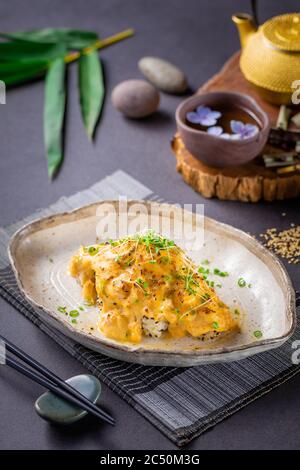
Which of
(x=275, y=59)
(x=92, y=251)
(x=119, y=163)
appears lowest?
(x=119, y=163)

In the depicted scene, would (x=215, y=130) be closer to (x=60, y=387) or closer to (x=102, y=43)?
(x=102, y=43)

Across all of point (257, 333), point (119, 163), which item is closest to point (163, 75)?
point (119, 163)

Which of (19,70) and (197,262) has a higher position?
(19,70)

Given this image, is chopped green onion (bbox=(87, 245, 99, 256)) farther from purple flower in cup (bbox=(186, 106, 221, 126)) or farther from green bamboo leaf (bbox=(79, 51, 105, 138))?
green bamboo leaf (bbox=(79, 51, 105, 138))

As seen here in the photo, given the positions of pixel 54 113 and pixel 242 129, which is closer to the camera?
pixel 242 129

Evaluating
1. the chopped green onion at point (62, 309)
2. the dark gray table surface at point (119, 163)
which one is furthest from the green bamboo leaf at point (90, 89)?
the chopped green onion at point (62, 309)

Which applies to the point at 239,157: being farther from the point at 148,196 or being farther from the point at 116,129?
the point at 116,129

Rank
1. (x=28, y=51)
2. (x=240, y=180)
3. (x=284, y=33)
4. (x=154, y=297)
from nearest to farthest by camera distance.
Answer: (x=154, y=297) < (x=240, y=180) < (x=284, y=33) < (x=28, y=51)

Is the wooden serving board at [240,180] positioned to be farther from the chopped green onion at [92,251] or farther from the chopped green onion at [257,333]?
the chopped green onion at [257,333]
